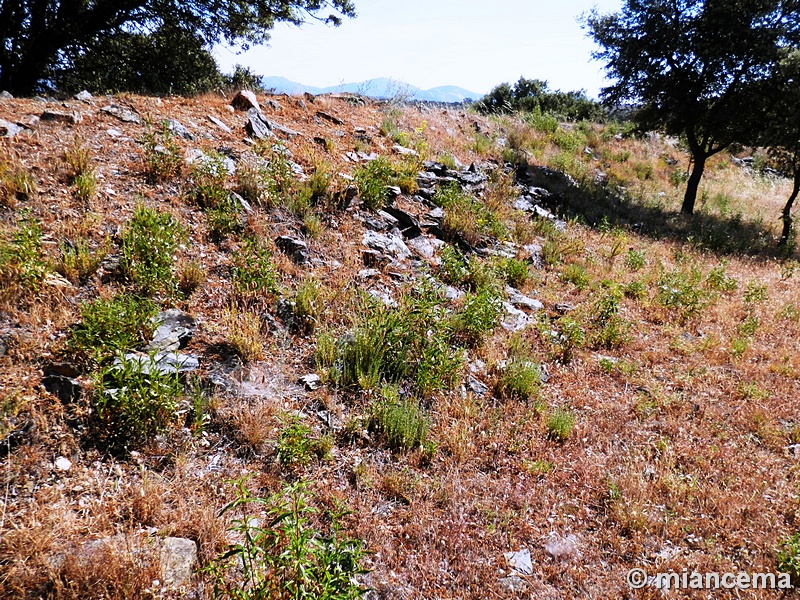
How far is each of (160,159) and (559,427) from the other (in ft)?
21.8

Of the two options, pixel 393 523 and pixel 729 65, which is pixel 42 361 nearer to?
pixel 393 523

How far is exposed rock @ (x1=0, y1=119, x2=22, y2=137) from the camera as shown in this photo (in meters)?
6.12

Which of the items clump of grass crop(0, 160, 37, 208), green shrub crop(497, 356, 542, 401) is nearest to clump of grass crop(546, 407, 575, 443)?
green shrub crop(497, 356, 542, 401)

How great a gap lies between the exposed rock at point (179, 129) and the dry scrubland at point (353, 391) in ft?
0.59

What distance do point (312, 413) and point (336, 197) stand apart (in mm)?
4608

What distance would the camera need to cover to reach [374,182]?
325 inches

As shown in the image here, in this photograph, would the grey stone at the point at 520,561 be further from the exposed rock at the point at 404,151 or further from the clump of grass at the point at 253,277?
the exposed rock at the point at 404,151

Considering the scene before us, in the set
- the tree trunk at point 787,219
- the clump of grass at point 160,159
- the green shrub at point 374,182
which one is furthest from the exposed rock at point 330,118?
the tree trunk at point 787,219

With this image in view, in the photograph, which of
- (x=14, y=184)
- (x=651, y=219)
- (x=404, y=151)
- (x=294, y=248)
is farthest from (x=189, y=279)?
(x=651, y=219)

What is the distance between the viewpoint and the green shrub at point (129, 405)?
3.49 meters

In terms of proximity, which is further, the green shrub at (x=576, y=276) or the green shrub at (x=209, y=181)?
the green shrub at (x=576, y=276)

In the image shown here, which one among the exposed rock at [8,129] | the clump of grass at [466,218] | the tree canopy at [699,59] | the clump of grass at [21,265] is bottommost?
the clump of grass at [21,265]

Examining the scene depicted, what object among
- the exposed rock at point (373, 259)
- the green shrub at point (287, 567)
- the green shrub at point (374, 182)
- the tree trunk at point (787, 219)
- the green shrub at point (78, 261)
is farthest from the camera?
the tree trunk at point (787, 219)

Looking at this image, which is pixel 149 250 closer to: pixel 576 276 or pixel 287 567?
pixel 287 567
